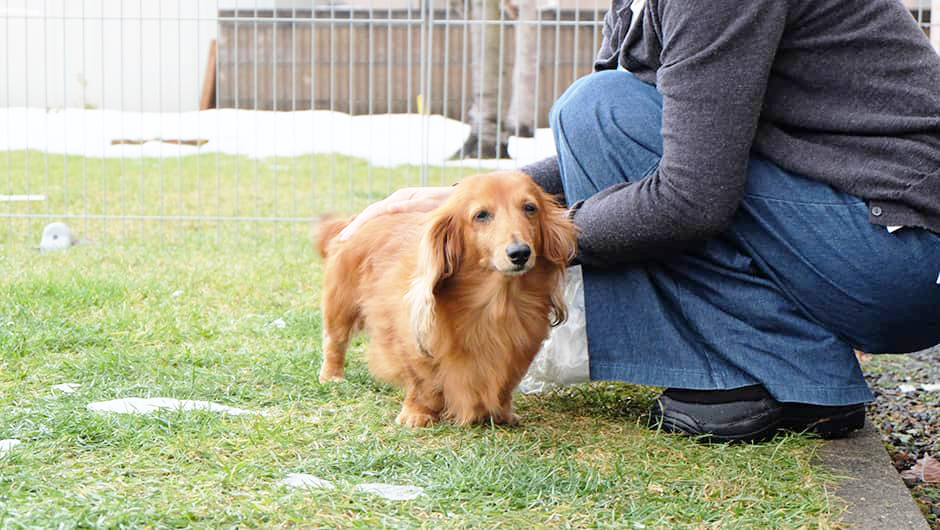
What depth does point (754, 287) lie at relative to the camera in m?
2.73

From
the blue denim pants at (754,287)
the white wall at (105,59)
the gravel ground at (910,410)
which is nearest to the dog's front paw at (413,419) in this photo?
the blue denim pants at (754,287)

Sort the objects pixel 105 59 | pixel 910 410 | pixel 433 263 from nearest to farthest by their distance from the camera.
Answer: pixel 433 263
pixel 910 410
pixel 105 59

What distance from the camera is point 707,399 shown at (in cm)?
277

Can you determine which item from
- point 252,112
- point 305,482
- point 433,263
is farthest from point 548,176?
point 252,112

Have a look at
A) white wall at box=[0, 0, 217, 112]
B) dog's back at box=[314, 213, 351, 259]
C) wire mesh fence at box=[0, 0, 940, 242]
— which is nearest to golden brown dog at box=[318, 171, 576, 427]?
dog's back at box=[314, 213, 351, 259]

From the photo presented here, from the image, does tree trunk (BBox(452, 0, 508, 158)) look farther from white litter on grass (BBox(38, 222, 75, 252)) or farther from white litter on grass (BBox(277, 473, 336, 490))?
white litter on grass (BBox(277, 473, 336, 490))

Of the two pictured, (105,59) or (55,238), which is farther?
(105,59)

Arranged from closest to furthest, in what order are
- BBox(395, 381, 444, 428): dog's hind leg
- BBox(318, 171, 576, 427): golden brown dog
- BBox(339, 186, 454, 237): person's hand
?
1. BBox(318, 171, 576, 427): golden brown dog
2. BBox(395, 381, 444, 428): dog's hind leg
3. BBox(339, 186, 454, 237): person's hand

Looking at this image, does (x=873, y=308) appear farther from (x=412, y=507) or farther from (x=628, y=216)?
(x=412, y=507)

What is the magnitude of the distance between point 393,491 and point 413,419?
572 mm

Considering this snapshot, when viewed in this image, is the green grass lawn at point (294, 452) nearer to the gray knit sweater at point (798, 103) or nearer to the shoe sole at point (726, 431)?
the shoe sole at point (726, 431)

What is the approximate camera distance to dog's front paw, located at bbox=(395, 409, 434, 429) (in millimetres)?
2791

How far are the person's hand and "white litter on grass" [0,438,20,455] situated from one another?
1108 millimetres

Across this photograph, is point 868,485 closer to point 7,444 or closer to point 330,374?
point 330,374
